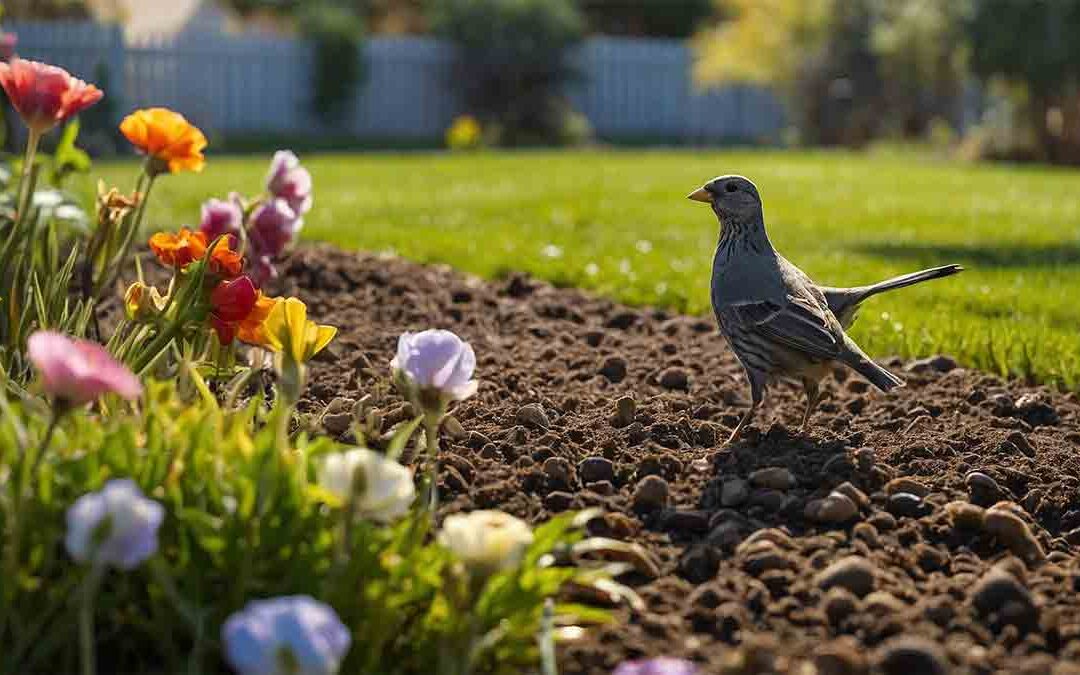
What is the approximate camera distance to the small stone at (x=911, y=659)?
2041mm

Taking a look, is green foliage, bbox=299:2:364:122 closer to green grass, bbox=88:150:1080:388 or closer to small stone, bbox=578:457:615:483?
green grass, bbox=88:150:1080:388

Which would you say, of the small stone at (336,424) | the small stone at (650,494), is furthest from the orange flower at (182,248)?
the small stone at (650,494)

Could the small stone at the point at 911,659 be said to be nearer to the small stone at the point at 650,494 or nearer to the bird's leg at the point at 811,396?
the small stone at the point at 650,494

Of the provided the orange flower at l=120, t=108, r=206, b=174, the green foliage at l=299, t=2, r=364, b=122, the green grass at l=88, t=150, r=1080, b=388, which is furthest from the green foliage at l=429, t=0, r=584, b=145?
the orange flower at l=120, t=108, r=206, b=174

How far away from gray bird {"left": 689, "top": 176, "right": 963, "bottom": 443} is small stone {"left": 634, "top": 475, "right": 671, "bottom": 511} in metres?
0.65

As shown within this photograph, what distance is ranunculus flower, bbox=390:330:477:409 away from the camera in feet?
8.10

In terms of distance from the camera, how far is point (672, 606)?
2.38m

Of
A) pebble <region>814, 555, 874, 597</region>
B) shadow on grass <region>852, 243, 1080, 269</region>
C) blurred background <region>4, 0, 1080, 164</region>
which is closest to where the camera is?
pebble <region>814, 555, 874, 597</region>

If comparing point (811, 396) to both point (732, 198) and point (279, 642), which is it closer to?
point (732, 198)

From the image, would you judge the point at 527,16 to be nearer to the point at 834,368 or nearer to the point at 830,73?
the point at 830,73

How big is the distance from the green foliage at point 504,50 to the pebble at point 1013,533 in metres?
19.8

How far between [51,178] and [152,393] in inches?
104

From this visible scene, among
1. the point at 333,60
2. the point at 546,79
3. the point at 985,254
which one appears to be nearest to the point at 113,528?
the point at 985,254

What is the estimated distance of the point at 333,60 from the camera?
70.0 ft
